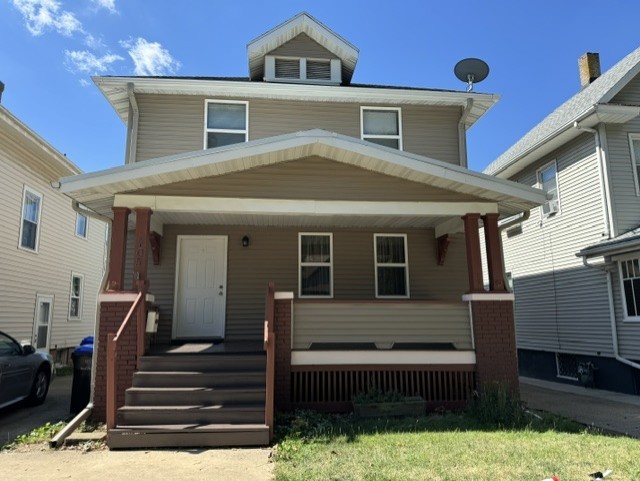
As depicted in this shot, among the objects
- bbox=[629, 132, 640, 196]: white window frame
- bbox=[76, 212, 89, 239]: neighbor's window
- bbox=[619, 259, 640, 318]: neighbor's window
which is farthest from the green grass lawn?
bbox=[76, 212, 89, 239]: neighbor's window

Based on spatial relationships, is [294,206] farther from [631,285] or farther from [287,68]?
[631,285]

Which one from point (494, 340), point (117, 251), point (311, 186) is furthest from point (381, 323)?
point (117, 251)

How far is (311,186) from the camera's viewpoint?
7758 millimetres

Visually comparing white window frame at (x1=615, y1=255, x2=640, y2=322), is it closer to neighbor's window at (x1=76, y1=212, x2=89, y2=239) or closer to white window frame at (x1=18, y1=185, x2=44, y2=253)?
white window frame at (x1=18, y1=185, x2=44, y2=253)

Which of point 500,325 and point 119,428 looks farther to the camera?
point 500,325

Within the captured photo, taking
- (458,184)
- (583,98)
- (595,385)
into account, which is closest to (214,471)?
(458,184)

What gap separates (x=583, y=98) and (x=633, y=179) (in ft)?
9.66

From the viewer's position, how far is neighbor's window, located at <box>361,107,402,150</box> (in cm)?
1045

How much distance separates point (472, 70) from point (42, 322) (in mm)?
13212

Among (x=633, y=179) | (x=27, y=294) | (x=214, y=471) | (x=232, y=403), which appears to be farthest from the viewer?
(x=27, y=294)

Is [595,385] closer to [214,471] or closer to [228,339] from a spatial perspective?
[228,339]

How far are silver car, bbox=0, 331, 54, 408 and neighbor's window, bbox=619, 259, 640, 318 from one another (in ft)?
39.1

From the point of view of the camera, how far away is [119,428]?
589 centimetres

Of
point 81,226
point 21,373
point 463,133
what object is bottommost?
point 21,373
